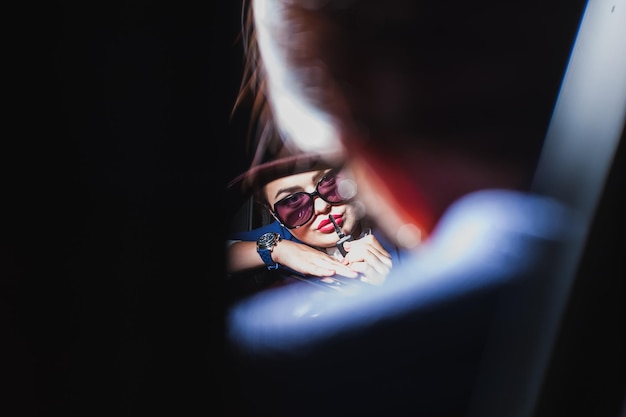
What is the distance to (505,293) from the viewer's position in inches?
34.4

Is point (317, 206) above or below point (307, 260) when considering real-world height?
above

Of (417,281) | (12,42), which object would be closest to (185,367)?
(417,281)

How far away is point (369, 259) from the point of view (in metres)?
0.84

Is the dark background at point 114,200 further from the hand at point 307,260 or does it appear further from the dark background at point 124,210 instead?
the hand at point 307,260

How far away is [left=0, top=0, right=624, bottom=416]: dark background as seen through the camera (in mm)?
698

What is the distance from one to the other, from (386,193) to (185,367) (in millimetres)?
486

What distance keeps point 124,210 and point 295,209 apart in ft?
0.94

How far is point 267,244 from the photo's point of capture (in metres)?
0.83

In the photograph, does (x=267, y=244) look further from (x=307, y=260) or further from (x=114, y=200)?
(x=114, y=200)

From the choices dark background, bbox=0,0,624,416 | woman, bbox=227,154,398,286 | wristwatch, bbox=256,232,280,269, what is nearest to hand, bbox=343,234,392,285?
woman, bbox=227,154,398,286

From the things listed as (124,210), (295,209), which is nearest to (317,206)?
(295,209)

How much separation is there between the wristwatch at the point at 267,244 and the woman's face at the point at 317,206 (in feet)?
0.11

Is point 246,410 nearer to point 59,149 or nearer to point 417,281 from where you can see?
point 417,281

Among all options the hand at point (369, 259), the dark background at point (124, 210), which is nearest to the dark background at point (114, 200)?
the dark background at point (124, 210)
